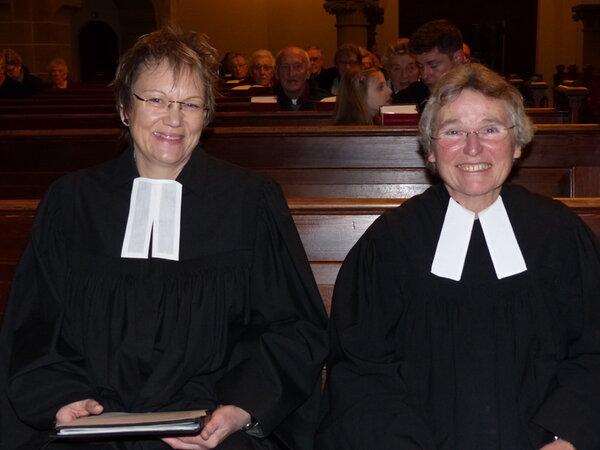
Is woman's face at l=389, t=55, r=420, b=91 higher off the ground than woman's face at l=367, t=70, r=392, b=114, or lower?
higher

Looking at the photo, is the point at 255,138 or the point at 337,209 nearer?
the point at 337,209

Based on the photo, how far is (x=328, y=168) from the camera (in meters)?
5.21

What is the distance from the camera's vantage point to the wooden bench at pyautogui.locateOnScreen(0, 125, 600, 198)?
16.1ft

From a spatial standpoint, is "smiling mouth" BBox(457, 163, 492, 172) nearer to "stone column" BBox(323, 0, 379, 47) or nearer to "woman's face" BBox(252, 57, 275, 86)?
"woman's face" BBox(252, 57, 275, 86)

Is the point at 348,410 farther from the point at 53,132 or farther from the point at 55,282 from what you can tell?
the point at 53,132

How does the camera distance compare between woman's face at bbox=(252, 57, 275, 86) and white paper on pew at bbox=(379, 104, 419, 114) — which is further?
woman's face at bbox=(252, 57, 275, 86)

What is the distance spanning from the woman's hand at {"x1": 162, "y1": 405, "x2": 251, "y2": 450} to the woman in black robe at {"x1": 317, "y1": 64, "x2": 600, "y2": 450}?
0.25m

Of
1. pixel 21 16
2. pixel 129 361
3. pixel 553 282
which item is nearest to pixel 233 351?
pixel 129 361

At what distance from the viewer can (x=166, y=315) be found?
99.3 inches

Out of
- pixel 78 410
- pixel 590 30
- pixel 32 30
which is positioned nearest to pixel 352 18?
pixel 590 30

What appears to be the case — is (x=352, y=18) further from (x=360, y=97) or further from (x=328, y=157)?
(x=328, y=157)

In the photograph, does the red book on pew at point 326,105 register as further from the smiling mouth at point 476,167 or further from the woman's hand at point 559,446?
the woman's hand at point 559,446

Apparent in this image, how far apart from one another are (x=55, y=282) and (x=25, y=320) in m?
0.14

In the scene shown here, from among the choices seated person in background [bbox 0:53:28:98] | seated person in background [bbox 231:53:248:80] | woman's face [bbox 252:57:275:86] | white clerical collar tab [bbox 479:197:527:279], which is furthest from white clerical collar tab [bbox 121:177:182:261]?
seated person in background [bbox 231:53:248:80]
